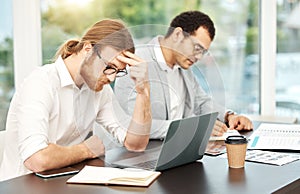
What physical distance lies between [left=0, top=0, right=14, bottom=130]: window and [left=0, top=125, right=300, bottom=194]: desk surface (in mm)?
1599

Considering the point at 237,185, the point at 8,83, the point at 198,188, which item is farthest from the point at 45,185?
the point at 8,83

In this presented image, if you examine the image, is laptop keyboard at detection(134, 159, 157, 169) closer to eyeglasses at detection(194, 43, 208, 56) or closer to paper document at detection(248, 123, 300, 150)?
paper document at detection(248, 123, 300, 150)

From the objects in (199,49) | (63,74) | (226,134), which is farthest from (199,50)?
(63,74)

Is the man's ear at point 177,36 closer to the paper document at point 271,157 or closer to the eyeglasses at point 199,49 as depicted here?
the eyeglasses at point 199,49

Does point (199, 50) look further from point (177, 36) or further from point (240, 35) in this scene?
point (240, 35)

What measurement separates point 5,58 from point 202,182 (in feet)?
6.55

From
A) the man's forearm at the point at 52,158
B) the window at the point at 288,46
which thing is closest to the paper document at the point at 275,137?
the man's forearm at the point at 52,158

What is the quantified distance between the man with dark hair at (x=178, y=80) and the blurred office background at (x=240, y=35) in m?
0.95

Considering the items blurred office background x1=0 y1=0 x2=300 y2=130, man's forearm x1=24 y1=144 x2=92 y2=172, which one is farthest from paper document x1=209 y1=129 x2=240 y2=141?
blurred office background x1=0 y1=0 x2=300 y2=130

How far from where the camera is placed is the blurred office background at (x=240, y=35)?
11.1ft

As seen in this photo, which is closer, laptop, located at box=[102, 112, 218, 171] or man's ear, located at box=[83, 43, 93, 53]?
laptop, located at box=[102, 112, 218, 171]

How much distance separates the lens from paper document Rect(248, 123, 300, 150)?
196 centimetres

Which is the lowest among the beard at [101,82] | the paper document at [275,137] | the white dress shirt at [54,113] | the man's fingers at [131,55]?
the paper document at [275,137]

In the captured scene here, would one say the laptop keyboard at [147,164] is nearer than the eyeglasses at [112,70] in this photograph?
Yes
